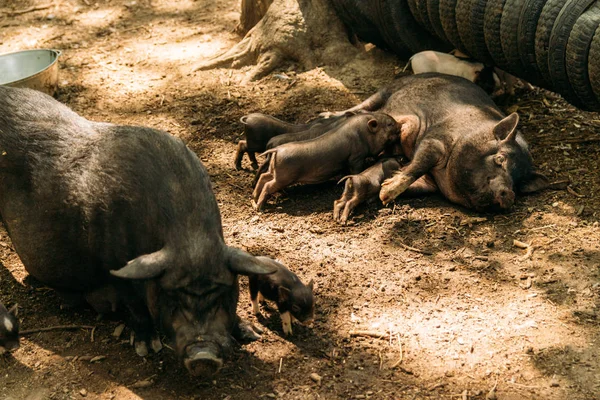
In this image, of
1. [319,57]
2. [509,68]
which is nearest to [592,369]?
[509,68]

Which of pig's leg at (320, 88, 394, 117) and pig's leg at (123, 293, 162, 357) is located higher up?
pig's leg at (320, 88, 394, 117)

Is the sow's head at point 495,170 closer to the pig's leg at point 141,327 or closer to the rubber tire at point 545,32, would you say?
the rubber tire at point 545,32

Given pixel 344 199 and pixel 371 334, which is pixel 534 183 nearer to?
pixel 344 199

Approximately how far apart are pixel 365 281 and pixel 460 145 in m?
1.78

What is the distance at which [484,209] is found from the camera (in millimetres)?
6289

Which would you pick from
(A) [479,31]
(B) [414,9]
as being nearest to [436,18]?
(B) [414,9]

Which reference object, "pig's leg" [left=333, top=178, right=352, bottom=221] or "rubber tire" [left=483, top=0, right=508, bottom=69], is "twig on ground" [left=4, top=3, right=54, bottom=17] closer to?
"pig's leg" [left=333, top=178, right=352, bottom=221]

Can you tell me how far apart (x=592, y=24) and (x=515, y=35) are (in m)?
0.76

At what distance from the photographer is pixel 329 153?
21.5 feet

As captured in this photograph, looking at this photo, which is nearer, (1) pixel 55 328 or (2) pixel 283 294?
(2) pixel 283 294

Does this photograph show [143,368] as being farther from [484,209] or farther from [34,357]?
[484,209]

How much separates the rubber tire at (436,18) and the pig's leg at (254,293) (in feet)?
12.5

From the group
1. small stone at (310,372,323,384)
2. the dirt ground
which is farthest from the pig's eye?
small stone at (310,372,323,384)

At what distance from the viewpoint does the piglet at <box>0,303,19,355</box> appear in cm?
475
